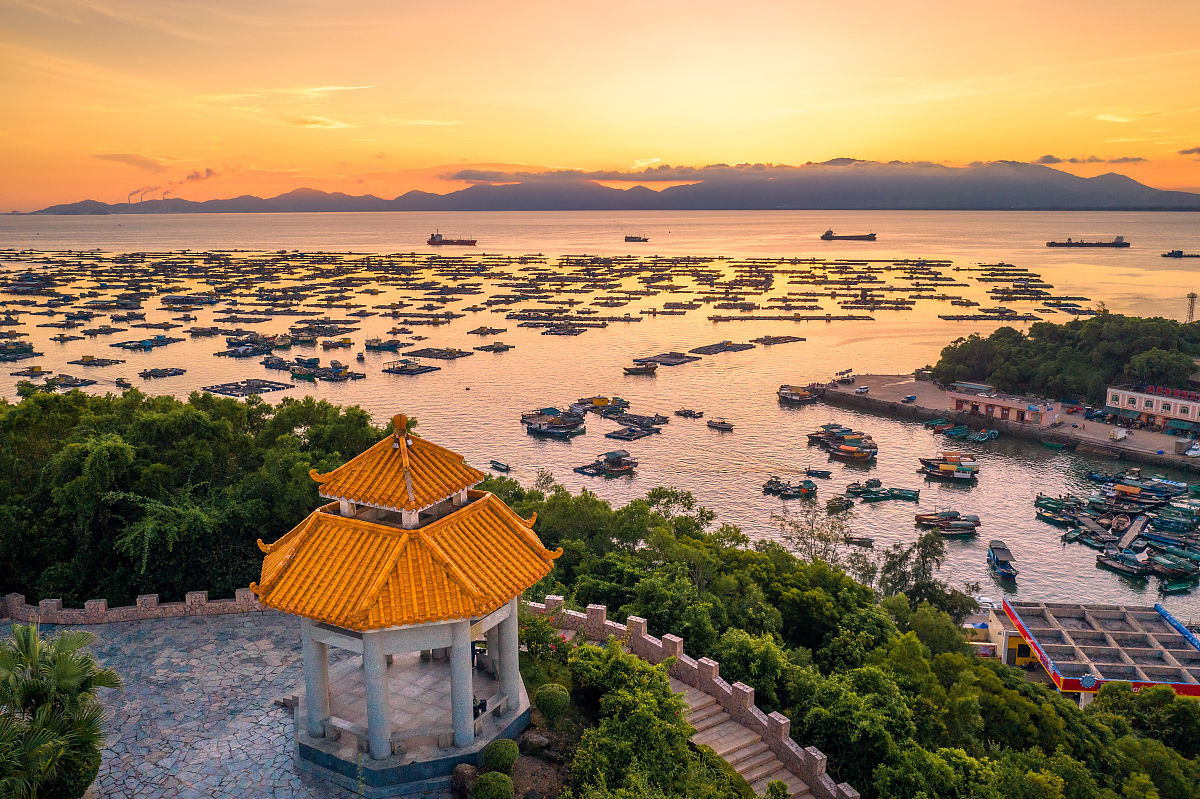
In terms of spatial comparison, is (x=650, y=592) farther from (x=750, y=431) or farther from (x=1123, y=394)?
(x=1123, y=394)

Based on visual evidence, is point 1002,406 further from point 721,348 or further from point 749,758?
point 749,758

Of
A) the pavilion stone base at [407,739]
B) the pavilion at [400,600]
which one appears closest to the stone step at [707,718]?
the pavilion stone base at [407,739]

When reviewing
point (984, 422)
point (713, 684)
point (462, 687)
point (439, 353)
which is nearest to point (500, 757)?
point (462, 687)

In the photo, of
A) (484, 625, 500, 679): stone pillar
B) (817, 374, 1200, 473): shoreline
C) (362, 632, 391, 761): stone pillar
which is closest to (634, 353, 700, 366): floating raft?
(817, 374, 1200, 473): shoreline

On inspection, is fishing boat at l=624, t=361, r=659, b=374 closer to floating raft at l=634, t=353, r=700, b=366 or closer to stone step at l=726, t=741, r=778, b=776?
floating raft at l=634, t=353, r=700, b=366

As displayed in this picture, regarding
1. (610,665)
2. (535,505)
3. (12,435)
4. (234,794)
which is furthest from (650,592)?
(12,435)

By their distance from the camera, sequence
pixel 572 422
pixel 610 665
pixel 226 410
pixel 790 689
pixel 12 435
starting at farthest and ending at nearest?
pixel 572 422
pixel 226 410
pixel 12 435
pixel 790 689
pixel 610 665

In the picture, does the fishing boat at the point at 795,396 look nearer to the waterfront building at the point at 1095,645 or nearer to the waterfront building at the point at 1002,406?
the waterfront building at the point at 1002,406
